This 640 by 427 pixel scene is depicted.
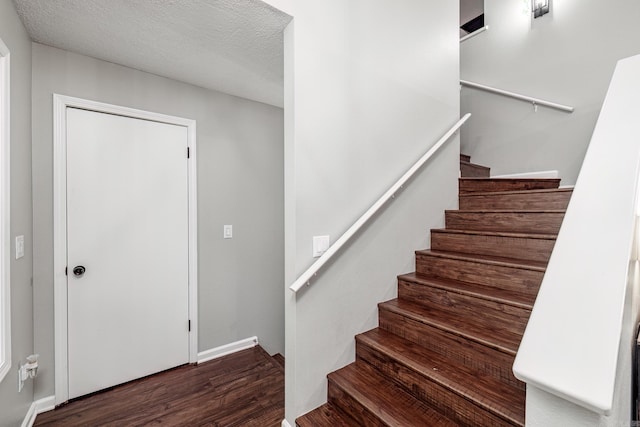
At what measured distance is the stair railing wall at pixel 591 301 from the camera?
55 cm

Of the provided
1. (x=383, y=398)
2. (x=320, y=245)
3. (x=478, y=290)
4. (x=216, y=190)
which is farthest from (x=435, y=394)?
(x=216, y=190)

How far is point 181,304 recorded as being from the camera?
2400mm

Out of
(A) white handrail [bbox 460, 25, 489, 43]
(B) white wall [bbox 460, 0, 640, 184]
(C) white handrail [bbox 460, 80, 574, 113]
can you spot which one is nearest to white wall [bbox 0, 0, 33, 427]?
(C) white handrail [bbox 460, 80, 574, 113]

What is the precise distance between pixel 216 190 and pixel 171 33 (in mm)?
1264

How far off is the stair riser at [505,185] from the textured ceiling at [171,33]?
198 cm

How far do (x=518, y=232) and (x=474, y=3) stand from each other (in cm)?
332

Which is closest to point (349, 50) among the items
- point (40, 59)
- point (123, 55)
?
point (123, 55)

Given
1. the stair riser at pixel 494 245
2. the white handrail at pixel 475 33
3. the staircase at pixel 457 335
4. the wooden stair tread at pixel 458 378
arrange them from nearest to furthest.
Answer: the wooden stair tread at pixel 458 378
the staircase at pixel 457 335
the stair riser at pixel 494 245
the white handrail at pixel 475 33

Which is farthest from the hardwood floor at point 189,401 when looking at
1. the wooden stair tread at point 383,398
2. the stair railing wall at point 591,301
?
the stair railing wall at point 591,301

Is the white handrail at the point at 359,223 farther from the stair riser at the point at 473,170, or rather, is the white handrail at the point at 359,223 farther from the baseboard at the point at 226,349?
the baseboard at the point at 226,349

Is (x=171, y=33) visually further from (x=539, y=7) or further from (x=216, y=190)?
(x=539, y=7)

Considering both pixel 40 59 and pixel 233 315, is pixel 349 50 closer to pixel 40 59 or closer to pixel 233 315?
pixel 40 59

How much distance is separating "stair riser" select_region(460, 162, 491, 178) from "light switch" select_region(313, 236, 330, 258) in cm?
208

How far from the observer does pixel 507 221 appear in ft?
6.53
